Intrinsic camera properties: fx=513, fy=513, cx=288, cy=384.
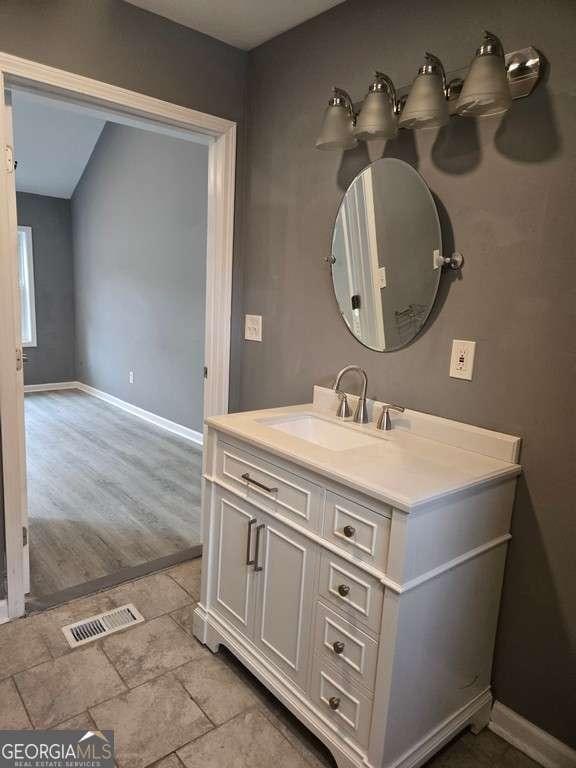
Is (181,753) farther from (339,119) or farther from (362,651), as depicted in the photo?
(339,119)

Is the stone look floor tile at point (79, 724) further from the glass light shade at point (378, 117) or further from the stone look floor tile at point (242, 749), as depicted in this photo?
the glass light shade at point (378, 117)

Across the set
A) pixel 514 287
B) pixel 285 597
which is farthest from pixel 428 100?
pixel 285 597

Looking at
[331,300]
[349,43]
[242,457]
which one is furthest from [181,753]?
[349,43]

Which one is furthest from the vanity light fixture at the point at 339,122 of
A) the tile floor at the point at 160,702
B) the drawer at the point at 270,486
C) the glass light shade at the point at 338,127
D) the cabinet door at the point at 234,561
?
the tile floor at the point at 160,702

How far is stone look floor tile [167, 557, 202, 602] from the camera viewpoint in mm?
2320

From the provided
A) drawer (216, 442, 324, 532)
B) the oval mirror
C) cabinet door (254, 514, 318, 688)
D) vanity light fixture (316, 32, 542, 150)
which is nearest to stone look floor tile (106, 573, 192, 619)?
cabinet door (254, 514, 318, 688)

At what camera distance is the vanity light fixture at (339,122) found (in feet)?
5.97

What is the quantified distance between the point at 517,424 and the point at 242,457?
87 cm

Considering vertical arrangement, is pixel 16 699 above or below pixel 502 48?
below

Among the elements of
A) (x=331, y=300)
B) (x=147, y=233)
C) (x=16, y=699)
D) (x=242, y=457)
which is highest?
(x=147, y=233)

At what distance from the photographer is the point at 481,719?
64.4 inches

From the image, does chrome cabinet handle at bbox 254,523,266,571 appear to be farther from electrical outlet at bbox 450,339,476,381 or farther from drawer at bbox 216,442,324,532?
electrical outlet at bbox 450,339,476,381

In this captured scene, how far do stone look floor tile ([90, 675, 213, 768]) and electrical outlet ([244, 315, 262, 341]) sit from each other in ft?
4.90

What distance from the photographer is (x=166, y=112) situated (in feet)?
7.12
